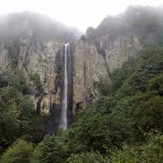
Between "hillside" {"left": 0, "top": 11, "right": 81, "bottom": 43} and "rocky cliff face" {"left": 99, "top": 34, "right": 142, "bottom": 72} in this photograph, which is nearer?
"rocky cliff face" {"left": 99, "top": 34, "right": 142, "bottom": 72}

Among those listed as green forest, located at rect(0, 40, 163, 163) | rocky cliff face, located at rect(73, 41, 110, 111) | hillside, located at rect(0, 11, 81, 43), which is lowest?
green forest, located at rect(0, 40, 163, 163)

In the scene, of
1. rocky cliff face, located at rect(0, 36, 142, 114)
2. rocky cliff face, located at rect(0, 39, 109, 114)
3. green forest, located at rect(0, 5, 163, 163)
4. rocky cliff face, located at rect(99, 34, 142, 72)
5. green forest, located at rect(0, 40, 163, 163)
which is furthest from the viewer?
rocky cliff face, located at rect(99, 34, 142, 72)

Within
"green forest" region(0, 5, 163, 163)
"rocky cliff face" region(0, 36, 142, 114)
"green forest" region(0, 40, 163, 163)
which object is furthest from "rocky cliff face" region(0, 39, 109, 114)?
"green forest" region(0, 40, 163, 163)

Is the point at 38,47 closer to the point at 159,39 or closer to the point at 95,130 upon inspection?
the point at 159,39

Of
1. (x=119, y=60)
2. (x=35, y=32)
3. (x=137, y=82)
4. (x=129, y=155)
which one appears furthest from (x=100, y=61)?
(x=129, y=155)

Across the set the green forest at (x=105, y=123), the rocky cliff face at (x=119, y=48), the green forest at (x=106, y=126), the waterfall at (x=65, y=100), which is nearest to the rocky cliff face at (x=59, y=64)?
the rocky cliff face at (x=119, y=48)

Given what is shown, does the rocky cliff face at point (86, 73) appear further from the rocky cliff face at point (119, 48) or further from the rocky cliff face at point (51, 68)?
the rocky cliff face at point (119, 48)

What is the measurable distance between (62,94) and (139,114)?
41.1 m

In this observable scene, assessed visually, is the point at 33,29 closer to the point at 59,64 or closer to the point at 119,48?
the point at 59,64

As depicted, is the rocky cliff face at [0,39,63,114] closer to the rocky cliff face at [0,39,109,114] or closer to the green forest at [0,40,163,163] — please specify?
the rocky cliff face at [0,39,109,114]

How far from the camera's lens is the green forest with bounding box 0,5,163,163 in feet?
96.5

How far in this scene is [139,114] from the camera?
45.2m

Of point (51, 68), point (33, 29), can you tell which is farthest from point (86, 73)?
point (33, 29)

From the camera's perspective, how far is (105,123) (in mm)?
42219
